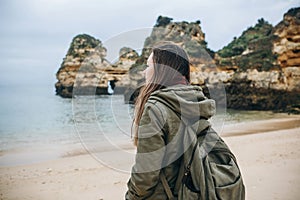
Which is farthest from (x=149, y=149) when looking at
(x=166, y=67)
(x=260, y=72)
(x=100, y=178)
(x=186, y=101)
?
(x=260, y=72)

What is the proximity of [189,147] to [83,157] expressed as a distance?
6.49 m

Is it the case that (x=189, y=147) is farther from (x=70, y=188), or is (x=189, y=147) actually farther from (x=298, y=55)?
(x=298, y=55)

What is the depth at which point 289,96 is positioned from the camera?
20.9 m

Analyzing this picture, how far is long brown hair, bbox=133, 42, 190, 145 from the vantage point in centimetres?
148

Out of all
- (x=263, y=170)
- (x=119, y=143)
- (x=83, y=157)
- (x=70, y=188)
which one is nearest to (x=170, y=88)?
(x=70, y=188)

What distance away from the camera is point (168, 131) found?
133 centimetres

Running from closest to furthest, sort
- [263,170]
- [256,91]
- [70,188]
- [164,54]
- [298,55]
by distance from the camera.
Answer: [164,54] → [70,188] → [263,170] → [298,55] → [256,91]

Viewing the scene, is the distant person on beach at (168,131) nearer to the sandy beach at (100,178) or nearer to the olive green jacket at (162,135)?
the olive green jacket at (162,135)

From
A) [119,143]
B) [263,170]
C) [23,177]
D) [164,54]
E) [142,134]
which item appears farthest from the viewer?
[119,143]

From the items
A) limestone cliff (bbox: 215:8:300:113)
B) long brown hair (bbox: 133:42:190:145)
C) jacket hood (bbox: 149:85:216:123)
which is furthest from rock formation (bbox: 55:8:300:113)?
jacket hood (bbox: 149:85:216:123)

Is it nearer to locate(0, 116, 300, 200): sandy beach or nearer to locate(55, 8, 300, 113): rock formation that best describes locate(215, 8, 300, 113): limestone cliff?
locate(55, 8, 300, 113): rock formation

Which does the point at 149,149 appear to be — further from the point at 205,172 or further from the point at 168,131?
the point at 205,172

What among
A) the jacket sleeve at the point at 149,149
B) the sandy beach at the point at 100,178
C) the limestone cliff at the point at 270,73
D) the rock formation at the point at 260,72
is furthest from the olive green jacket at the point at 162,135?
the limestone cliff at the point at 270,73

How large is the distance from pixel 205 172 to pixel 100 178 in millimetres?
4130
